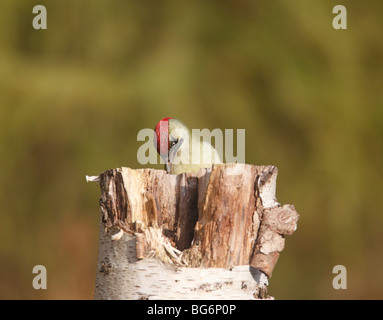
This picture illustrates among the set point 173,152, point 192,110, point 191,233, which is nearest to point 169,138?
point 173,152

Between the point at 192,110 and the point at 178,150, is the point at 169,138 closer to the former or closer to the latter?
the point at 178,150

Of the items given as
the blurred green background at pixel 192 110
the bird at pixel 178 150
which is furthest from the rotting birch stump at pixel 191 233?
the blurred green background at pixel 192 110

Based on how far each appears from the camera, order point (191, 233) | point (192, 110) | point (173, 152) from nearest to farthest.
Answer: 1. point (191, 233)
2. point (173, 152)
3. point (192, 110)

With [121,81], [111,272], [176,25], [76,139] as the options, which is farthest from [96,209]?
[111,272]

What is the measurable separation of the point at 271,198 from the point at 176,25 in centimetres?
287

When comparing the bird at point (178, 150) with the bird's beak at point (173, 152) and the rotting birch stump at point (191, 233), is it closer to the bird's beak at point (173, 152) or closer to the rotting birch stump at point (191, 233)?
the bird's beak at point (173, 152)

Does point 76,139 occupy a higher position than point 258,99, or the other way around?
point 258,99

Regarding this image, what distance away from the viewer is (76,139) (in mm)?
4312

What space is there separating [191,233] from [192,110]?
2.40m

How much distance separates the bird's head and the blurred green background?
4.25ft

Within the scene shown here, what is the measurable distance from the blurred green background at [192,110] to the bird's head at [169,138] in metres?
1.29

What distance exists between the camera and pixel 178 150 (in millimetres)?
2908
